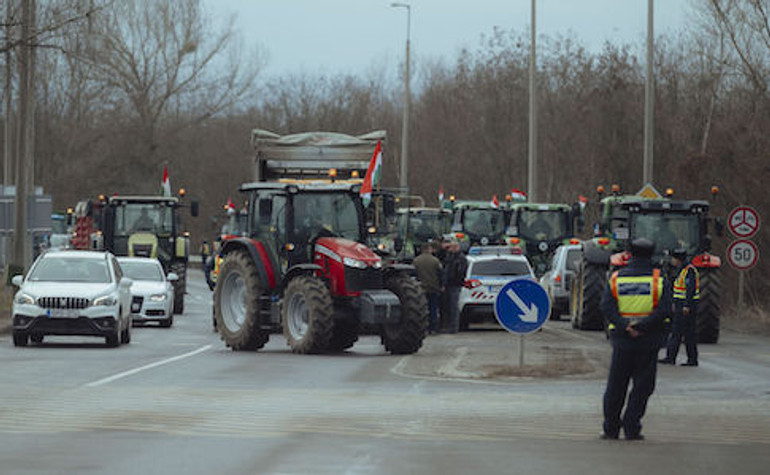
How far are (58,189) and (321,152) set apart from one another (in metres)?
41.8

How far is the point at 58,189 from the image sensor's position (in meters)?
72.8

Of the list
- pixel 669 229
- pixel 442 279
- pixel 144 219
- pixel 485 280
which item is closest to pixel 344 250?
pixel 442 279

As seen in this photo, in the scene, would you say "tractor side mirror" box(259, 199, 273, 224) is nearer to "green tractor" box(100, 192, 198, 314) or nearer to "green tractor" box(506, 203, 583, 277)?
"green tractor" box(100, 192, 198, 314)

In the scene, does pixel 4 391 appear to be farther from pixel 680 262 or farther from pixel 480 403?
pixel 680 262

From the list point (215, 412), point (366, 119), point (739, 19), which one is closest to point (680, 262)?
point (215, 412)

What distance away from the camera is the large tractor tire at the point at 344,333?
80.8 ft

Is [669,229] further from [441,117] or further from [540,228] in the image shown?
[441,117]

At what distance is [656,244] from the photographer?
30828 mm

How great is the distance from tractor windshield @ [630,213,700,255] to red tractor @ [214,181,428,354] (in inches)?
278

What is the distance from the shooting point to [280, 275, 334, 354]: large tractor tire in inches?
933

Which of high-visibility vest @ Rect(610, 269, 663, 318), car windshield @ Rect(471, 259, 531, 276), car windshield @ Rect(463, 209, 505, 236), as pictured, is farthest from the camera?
car windshield @ Rect(463, 209, 505, 236)

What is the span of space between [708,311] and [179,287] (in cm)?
1604

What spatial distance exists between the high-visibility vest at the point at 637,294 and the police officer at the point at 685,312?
9.61 m

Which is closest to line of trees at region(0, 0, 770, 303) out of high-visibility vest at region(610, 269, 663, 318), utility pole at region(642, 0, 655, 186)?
utility pole at region(642, 0, 655, 186)
